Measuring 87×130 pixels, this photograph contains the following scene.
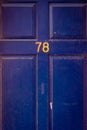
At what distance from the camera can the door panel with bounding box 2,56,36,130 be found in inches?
116

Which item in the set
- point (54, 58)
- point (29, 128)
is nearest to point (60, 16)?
point (54, 58)

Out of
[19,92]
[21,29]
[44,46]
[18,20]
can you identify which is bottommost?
[19,92]

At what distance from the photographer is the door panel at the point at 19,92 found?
9.67 ft

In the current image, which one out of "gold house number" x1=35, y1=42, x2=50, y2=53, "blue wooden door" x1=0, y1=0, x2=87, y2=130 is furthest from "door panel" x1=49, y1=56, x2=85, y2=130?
"gold house number" x1=35, y1=42, x2=50, y2=53

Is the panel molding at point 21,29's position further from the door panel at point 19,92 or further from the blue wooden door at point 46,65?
the door panel at point 19,92

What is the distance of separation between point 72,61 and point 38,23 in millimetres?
570

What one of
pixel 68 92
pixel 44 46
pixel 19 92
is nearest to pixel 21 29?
pixel 44 46

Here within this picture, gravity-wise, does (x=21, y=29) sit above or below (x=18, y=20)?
below

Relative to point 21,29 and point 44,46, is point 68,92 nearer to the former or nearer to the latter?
point 44,46

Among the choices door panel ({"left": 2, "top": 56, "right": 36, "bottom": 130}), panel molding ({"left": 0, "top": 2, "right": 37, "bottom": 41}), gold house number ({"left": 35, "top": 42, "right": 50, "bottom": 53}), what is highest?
panel molding ({"left": 0, "top": 2, "right": 37, "bottom": 41})

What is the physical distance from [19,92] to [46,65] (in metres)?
0.43

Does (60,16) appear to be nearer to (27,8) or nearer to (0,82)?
(27,8)

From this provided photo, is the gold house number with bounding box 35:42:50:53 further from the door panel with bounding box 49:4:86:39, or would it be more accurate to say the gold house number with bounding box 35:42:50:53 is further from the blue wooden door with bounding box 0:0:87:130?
the door panel with bounding box 49:4:86:39

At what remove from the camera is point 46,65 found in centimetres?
294
